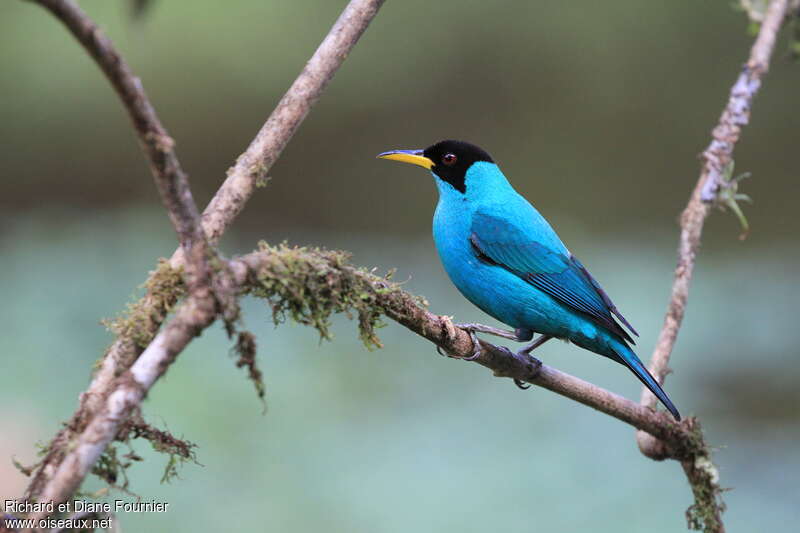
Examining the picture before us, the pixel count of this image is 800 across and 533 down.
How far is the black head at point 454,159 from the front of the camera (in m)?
3.80

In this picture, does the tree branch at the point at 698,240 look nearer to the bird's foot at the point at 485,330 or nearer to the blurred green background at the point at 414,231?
the bird's foot at the point at 485,330

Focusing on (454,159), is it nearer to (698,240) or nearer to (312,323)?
(698,240)

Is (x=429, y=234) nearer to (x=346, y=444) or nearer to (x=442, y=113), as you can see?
(x=442, y=113)

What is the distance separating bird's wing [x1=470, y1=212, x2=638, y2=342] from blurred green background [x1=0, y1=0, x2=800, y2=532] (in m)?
1.30

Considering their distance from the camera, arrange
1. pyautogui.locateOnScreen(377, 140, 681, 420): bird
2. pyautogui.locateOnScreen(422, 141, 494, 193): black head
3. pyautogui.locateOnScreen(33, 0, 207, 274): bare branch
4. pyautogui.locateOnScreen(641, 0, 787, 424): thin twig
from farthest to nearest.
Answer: pyautogui.locateOnScreen(422, 141, 494, 193): black head → pyautogui.locateOnScreen(377, 140, 681, 420): bird → pyautogui.locateOnScreen(641, 0, 787, 424): thin twig → pyautogui.locateOnScreen(33, 0, 207, 274): bare branch

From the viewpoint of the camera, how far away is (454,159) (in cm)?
384

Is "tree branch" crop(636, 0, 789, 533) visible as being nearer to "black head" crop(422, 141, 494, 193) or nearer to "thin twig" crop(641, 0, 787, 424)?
"thin twig" crop(641, 0, 787, 424)

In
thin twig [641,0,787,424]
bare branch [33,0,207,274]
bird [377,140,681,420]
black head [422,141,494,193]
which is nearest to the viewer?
bare branch [33,0,207,274]

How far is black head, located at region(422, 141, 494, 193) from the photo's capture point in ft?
12.5

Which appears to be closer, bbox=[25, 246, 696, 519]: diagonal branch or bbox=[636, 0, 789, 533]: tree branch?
bbox=[25, 246, 696, 519]: diagonal branch

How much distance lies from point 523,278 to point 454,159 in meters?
0.67

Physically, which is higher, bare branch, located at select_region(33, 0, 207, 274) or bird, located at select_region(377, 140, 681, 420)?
bird, located at select_region(377, 140, 681, 420)

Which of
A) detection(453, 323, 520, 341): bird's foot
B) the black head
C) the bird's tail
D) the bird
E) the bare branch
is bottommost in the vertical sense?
the bare branch

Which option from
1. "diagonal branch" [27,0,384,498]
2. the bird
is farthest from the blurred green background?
"diagonal branch" [27,0,384,498]
